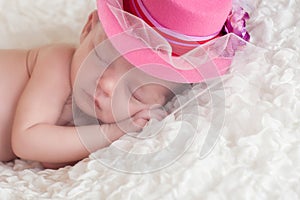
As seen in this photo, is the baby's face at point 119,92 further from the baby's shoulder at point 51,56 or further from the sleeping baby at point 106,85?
the baby's shoulder at point 51,56

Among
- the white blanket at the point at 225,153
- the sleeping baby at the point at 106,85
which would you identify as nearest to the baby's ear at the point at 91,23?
the sleeping baby at the point at 106,85

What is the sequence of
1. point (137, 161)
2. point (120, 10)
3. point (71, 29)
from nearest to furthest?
point (137, 161), point (120, 10), point (71, 29)

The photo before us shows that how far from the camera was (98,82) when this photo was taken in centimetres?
105

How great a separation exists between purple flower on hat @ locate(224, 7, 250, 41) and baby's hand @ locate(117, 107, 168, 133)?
196 mm

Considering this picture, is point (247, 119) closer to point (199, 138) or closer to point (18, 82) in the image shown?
point (199, 138)

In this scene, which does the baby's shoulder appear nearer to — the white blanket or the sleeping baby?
the sleeping baby

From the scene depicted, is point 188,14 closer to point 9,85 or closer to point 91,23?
point 91,23

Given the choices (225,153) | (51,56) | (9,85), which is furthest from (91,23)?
(225,153)

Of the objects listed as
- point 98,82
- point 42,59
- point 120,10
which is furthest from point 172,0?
point 42,59

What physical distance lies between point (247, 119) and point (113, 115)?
25cm

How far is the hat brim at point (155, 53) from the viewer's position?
1.00 meters

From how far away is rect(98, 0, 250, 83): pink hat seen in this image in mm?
998

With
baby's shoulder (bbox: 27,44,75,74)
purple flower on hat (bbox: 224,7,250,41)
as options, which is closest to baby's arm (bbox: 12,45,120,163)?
baby's shoulder (bbox: 27,44,75,74)

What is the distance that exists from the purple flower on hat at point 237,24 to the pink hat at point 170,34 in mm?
34
